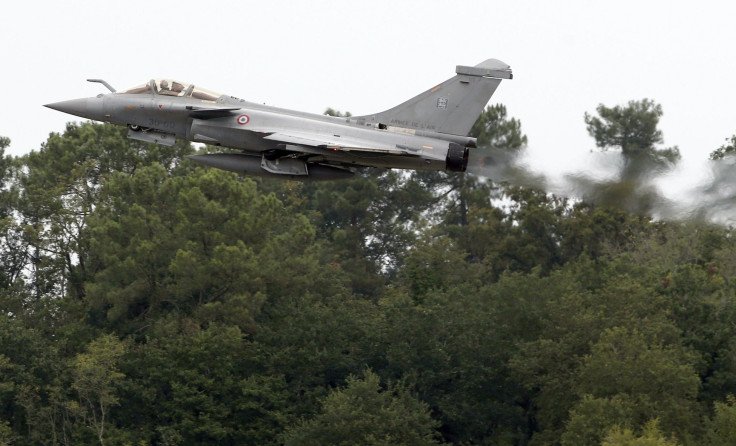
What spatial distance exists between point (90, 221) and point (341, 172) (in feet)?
124

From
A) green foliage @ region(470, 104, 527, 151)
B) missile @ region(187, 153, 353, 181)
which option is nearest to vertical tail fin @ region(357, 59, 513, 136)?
missile @ region(187, 153, 353, 181)

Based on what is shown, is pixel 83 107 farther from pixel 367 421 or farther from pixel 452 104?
pixel 367 421

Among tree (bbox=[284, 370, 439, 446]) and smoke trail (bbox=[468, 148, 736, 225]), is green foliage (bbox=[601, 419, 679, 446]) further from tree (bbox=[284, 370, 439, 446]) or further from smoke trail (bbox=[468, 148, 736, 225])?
smoke trail (bbox=[468, 148, 736, 225])

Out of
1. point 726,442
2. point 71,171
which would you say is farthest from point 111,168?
point 726,442

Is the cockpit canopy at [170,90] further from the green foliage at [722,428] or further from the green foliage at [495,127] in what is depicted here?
the green foliage at [495,127]

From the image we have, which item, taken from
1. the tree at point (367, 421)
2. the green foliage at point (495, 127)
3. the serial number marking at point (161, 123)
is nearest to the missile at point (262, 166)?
the serial number marking at point (161, 123)

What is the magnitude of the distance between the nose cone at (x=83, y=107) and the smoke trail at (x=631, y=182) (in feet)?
29.6

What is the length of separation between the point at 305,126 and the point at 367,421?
23.7 m

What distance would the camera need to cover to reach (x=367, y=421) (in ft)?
169

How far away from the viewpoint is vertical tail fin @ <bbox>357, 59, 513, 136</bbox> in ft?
99.2

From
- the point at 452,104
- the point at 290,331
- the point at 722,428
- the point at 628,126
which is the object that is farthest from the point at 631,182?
the point at 628,126

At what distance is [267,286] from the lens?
66.8 meters

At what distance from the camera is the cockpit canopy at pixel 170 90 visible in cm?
3122

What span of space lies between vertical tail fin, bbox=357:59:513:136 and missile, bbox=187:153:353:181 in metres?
1.79
